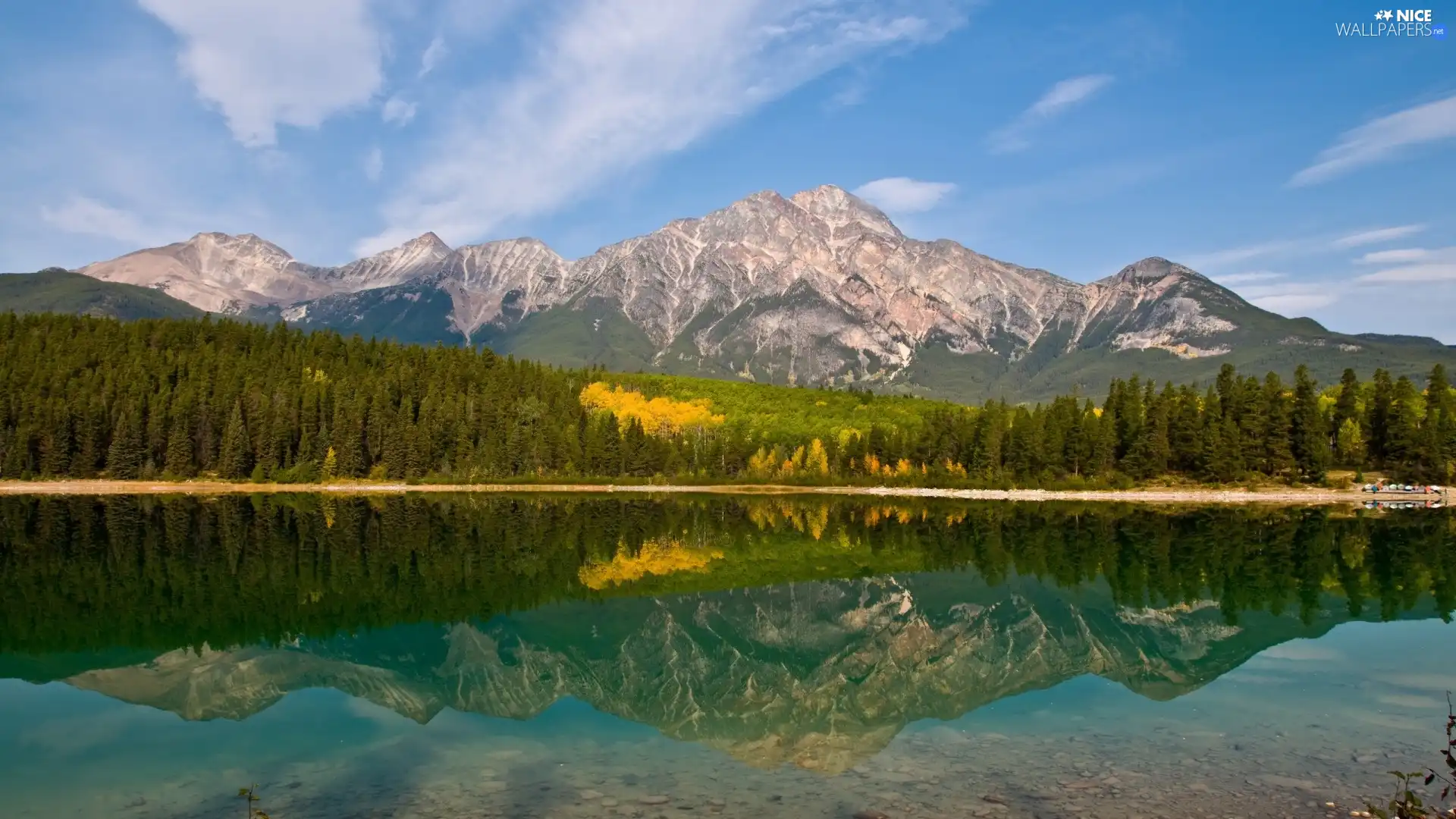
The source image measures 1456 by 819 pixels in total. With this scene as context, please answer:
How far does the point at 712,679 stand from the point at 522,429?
126 meters

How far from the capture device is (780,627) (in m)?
37.5

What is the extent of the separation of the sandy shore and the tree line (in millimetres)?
17502

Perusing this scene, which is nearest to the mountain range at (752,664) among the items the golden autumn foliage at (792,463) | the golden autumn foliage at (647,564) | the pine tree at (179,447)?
the golden autumn foliage at (647,564)

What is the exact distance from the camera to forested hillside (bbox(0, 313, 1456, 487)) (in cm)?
11962

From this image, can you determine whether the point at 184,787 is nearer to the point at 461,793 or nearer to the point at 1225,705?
the point at 461,793

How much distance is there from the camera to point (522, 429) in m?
150

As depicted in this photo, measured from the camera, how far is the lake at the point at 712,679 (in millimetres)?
18344

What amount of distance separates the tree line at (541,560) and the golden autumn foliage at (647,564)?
0.80 m

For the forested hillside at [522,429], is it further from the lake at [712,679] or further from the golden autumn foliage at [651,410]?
the lake at [712,679]

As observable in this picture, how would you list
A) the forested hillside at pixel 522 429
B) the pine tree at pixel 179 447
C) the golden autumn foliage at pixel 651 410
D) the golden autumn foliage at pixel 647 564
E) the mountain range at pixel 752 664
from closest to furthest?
the mountain range at pixel 752 664 → the golden autumn foliage at pixel 647 564 → the forested hillside at pixel 522 429 → the pine tree at pixel 179 447 → the golden autumn foliage at pixel 651 410

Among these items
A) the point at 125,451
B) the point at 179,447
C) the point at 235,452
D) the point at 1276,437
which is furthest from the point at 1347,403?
the point at 125,451

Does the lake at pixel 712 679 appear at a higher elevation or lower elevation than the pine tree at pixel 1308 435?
lower

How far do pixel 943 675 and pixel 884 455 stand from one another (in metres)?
124

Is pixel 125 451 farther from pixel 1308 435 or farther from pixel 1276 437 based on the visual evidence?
pixel 1308 435
